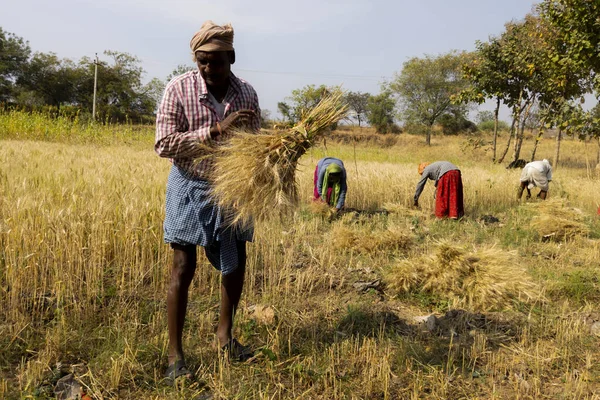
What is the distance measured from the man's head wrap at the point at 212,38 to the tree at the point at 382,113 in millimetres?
38323

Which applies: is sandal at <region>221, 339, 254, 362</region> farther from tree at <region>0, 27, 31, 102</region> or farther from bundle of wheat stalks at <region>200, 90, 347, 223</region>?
tree at <region>0, 27, 31, 102</region>

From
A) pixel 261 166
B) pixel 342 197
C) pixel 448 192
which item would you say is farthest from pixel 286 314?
pixel 448 192

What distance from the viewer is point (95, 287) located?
307 centimetres

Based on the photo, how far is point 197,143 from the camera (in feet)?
7.16

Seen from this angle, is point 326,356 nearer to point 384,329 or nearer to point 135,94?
point 384,329

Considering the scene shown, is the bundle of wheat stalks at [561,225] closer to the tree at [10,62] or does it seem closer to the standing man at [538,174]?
the standing man at [538,174]

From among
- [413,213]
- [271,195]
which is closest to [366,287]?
[271,195]

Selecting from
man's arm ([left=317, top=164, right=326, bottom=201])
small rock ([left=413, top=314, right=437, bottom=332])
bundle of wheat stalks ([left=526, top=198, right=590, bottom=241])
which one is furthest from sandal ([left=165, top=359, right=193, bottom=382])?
bundle of wheat stalks ([left=526, top=198, right=590, bottom=241])

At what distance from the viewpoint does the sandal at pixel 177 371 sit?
228cm

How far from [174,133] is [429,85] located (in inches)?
1458

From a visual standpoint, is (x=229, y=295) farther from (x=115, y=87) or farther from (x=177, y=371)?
(x=115, y=87)

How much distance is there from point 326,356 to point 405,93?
123 ft

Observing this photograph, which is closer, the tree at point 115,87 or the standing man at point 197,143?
the standing man at point 197,143

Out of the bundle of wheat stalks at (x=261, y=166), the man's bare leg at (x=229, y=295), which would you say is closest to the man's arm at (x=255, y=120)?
the bundle of wheat stalks at (x=261, y=166)
